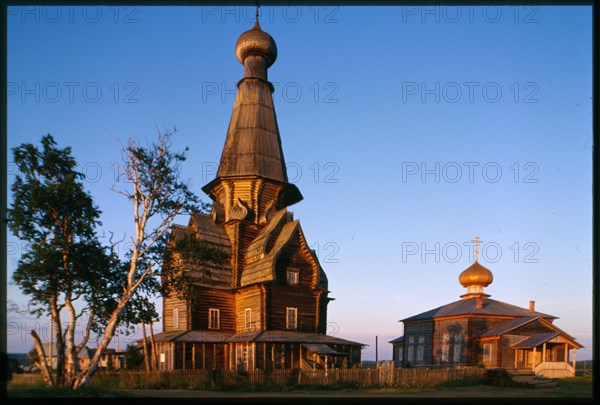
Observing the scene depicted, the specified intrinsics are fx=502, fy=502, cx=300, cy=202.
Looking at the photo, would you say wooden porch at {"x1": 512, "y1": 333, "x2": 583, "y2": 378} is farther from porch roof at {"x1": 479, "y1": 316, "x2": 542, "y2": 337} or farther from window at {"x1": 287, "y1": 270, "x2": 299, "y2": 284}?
window at {"x1": 287, "y1": 270, "x2": 299, "y2": 284}

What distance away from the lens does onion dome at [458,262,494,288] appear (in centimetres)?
4212

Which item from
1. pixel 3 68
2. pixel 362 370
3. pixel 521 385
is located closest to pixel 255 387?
pixel 362 370

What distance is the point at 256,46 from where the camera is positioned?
135 ft

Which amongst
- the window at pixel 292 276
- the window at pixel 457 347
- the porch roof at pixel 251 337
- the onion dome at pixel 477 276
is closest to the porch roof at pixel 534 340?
the window at pixel 457 347

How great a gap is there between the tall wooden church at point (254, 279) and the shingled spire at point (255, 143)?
84 millimetres

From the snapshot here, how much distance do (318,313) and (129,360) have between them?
1357 centimetres

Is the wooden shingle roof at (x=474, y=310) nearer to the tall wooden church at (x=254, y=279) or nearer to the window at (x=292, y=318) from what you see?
the tall wooden church at (x=254, y=279)

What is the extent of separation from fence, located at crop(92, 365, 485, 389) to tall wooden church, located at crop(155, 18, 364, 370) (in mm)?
3748

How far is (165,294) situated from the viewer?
72.7 ft

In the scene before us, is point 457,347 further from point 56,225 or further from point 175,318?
point 56,225

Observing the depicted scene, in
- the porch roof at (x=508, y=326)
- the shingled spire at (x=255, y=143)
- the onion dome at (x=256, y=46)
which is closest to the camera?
the porch roof at (x=508, y=326)

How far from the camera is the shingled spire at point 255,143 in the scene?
1479 inches

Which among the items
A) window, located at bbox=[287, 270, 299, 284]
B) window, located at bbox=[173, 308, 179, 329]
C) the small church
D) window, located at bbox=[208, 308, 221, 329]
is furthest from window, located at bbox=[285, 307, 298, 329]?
the small church

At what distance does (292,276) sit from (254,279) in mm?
2549
